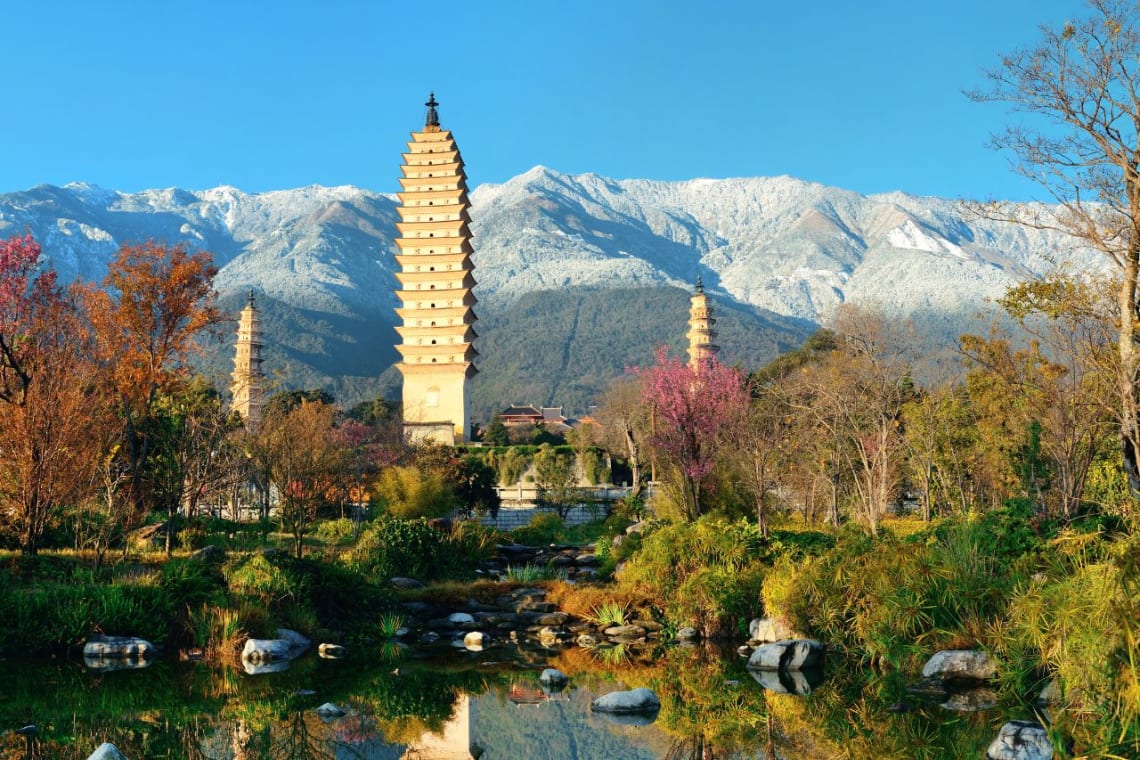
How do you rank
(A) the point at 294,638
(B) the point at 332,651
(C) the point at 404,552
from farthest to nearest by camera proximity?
(C) the point at 404,552, (A) the point at 294,638, (B) the point at 332,651

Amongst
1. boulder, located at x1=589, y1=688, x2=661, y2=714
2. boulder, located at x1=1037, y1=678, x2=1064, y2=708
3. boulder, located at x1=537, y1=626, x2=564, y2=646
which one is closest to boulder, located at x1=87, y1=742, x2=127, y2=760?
boulder, located at x1=589, y1=688, x2=661, y2=714

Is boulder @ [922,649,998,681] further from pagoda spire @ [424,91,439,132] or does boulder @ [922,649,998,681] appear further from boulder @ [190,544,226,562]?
pagoda spire @ [424,91,439,132]

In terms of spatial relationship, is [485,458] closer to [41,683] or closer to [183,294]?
[183,294]

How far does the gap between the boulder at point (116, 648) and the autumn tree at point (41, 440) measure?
3692 mm

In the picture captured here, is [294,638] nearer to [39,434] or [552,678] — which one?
[552,678]

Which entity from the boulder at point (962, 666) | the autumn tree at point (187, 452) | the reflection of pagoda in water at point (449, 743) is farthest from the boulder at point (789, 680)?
the autumn tree at point (187, 452)

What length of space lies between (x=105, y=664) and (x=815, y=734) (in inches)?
334

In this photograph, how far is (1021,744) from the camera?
8.30m

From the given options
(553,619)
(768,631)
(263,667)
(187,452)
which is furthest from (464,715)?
(187,452)

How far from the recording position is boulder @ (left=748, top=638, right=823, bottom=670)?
12.7m

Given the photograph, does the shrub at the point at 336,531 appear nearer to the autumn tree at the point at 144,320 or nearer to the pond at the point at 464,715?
the autumn tree at the point at 144,320

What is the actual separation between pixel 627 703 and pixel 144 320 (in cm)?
1645

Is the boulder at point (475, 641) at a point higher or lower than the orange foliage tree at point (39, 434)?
lower

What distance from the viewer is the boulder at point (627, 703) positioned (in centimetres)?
1034
